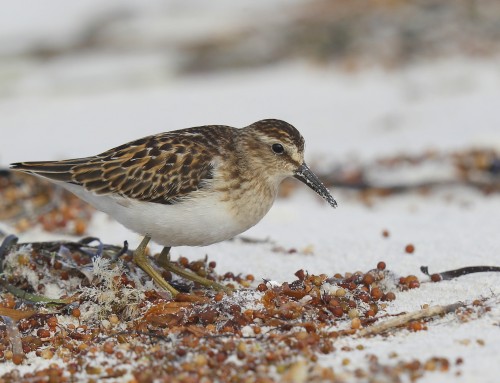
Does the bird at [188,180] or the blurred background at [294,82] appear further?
the blurred background at [294,82]

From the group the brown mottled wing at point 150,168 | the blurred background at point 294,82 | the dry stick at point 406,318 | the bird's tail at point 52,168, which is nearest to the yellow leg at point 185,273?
the brown mottled wing at point 150,168

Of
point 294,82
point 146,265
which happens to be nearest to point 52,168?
point 146,265

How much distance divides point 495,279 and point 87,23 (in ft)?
53.0

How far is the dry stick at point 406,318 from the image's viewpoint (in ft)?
14.4

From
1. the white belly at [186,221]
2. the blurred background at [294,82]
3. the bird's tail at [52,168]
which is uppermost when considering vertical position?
the blurred background at [294,82]

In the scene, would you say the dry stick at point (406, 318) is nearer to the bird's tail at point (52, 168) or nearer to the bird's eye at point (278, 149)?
the bird's eye at point (278, 149)

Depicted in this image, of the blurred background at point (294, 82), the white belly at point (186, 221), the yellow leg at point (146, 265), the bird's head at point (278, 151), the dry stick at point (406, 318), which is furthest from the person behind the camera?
the blurred background at point (294, 82)

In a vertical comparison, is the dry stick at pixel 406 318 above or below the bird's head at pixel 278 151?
below

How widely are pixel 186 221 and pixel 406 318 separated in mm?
1629

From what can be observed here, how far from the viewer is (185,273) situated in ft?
18.9

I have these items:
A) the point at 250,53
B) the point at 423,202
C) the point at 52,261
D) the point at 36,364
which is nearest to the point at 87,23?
the point at 250,53

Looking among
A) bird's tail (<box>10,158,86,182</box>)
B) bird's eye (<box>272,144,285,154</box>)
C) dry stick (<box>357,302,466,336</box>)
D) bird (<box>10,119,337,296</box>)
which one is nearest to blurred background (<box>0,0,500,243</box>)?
bird's tail (<box>10,158,86,182</box>)

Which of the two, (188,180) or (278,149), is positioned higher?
(278,149)

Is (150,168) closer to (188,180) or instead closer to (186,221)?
(188,180)
